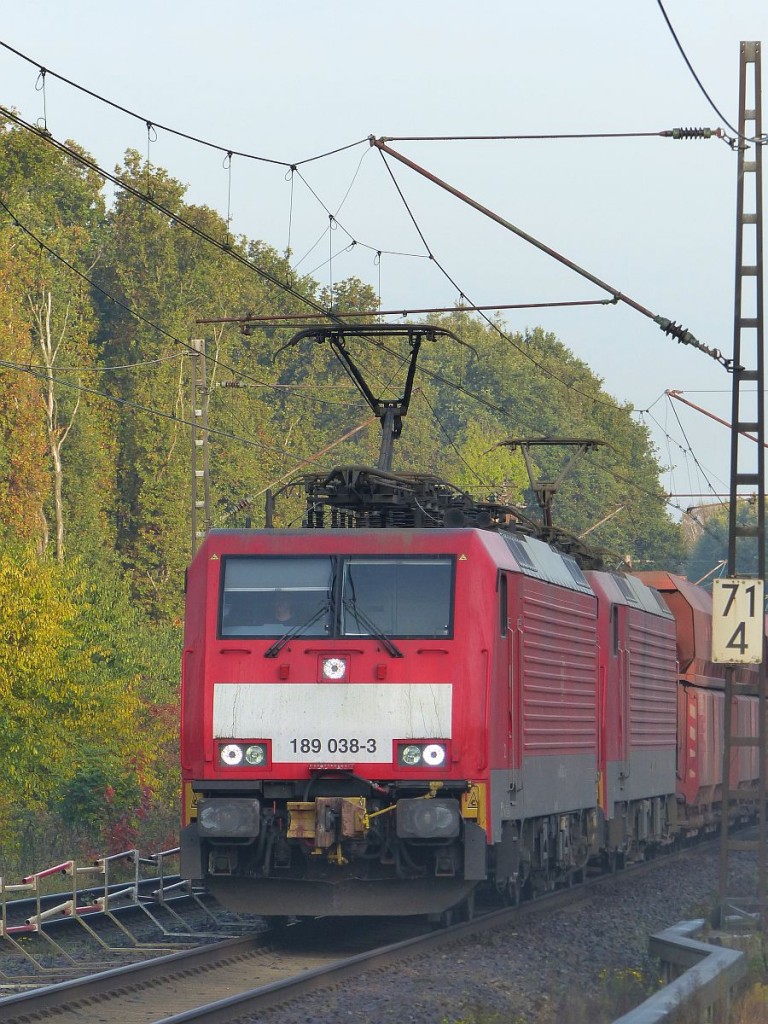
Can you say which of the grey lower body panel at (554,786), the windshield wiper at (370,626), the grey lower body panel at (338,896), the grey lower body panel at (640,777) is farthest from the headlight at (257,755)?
the grey lower body panel at (640,777)

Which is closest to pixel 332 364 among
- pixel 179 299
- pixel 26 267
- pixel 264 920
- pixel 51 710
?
pixel 179 299

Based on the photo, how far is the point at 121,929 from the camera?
15.7m

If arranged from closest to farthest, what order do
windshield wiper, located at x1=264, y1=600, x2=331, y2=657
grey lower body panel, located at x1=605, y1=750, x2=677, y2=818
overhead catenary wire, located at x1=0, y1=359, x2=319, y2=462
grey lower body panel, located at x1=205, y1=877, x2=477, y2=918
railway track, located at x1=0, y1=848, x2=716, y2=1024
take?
railway track, located at x1=0, y1=848, x2=716, y2=1024 < windshield wiper, located at x1=264, y1=600, x2=331, y2=657 < grey lower body panel, located at x1=205, y1=877, x2=477, y2=918 < grey lower body panel, located at x1=605, y1=750, x2=677, y2=818 < overhead catenary wire, located at x1=0, y1=359, x2=319, y2=462

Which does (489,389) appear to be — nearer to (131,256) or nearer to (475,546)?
(131,256)

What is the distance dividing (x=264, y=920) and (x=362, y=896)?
223 cm

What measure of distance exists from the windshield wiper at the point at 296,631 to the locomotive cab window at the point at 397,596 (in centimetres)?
14

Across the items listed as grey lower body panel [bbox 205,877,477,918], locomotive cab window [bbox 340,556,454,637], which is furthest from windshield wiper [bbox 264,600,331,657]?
grey lower body panel [bbox 205,877,477,918]

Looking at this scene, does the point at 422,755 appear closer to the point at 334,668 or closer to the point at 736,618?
the point at 334,668

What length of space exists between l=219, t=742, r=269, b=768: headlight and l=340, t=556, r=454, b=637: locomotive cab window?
109 centimetres

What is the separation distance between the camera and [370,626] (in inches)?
564

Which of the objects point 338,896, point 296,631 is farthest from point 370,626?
point 338,896

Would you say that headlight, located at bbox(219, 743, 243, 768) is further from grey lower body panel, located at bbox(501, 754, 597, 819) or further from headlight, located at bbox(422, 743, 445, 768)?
grey lower body panel, located at bbox(501, 754, 597, 819)

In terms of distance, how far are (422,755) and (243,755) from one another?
1371mm

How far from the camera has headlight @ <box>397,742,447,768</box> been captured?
14031 mm
